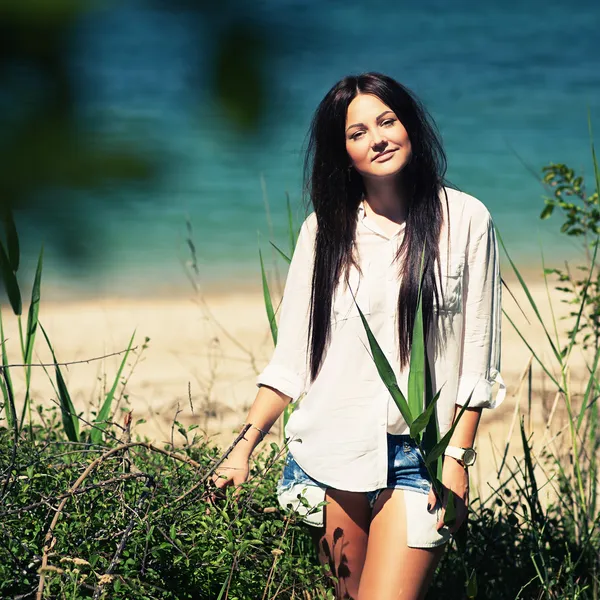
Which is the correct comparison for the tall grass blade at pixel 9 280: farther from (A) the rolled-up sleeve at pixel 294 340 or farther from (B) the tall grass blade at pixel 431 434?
(A) the rolled-up sleeve at pixel 294 340

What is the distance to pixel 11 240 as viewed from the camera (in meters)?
0.48

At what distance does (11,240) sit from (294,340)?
1616mm

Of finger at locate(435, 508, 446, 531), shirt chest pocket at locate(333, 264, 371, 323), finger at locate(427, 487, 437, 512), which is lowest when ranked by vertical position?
finger at locate(435, 508, 446, 531)

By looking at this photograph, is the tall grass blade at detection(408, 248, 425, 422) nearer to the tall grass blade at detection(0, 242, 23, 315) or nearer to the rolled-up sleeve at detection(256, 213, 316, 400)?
the rolled-up sleeve at detection(256, 213, 316, 400)

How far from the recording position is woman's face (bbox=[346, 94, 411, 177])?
2.00m

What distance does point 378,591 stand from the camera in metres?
1.88

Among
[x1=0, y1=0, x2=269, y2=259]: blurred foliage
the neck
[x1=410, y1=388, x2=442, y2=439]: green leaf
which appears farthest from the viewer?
the neck

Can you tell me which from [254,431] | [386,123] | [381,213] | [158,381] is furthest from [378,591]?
[158,381]

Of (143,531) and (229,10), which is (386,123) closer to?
(143,531)

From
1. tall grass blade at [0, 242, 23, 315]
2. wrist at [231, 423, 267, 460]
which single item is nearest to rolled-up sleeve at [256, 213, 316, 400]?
wrist at [231, 423, 267, 460]

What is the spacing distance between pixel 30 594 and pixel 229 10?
1.47 m

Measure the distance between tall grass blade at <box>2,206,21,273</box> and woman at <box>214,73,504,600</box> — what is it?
1494 mm

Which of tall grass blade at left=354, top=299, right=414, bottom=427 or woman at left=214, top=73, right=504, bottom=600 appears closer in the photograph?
tall grass blade at left=354, top=299, right=414, bottom=427

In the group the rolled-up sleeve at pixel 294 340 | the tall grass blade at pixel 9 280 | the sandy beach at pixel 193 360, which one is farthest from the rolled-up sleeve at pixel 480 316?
the sandy beach at pixel 193 360
